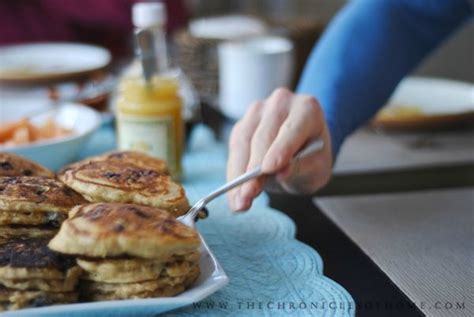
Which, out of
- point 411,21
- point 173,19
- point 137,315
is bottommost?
point 173,19

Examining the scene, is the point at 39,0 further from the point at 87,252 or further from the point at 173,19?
the point at 87,252

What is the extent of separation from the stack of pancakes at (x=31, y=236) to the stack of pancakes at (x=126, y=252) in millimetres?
18

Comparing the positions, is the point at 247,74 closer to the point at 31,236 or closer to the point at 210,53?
the point at 210,53

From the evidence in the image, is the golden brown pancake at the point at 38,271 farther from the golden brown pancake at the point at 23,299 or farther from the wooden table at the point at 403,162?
the wooden table at the point at 403,162

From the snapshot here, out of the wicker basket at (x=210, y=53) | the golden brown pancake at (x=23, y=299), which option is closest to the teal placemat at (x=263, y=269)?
the golden brown pancake at (x=23, y=299)

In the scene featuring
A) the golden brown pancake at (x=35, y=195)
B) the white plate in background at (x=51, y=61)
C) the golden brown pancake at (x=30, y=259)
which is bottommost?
the white plate in background at (x=51, y=61)

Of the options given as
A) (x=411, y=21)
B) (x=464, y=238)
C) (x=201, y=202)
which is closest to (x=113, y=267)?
(x=201, y=202)

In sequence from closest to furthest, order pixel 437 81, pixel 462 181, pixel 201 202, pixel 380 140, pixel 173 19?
pixel 201 202 → pixel 462 181 → pixel 380 140 → pixel 437 81 → pixel 173 19

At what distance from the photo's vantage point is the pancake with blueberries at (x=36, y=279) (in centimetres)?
57

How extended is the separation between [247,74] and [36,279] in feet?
3.07

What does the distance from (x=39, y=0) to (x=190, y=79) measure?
1.07 meters

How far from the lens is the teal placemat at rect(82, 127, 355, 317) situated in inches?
25.8

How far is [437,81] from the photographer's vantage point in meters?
1.54

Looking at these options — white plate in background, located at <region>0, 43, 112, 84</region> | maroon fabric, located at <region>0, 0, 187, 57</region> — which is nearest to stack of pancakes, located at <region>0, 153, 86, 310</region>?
white plate in background, located at <region>0, 43, 112, 84</region>
